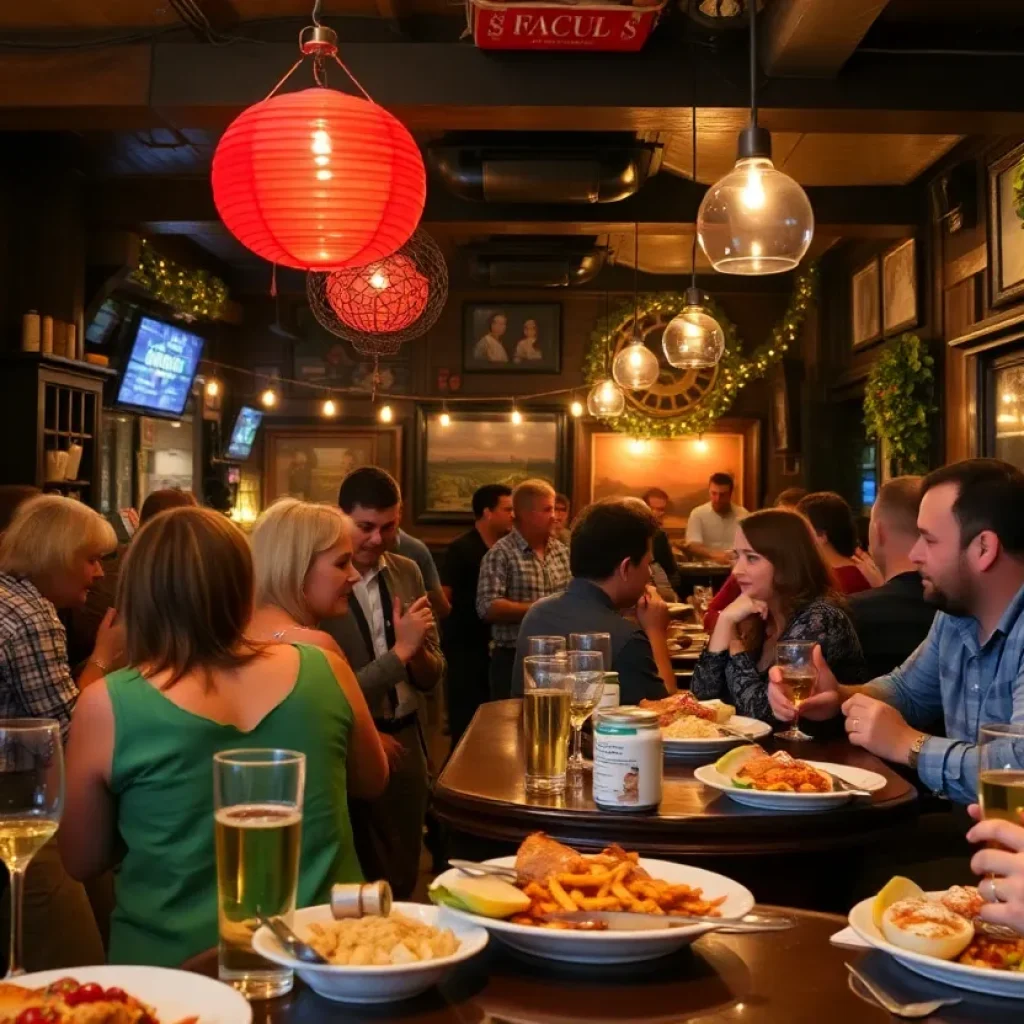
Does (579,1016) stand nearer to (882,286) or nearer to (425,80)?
(425,80)

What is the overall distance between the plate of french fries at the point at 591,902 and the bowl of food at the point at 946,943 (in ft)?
0.47

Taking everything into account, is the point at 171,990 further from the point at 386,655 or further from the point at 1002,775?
the point at 386,655

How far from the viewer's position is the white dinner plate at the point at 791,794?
2.11 meters

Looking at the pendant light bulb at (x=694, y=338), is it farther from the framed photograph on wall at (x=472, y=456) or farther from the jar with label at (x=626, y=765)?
the framed photograph on wall at (x=472, y=456)

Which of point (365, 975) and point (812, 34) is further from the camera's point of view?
point (812, 34)

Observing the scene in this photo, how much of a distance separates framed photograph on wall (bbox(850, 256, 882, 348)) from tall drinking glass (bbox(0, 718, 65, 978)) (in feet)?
25.5

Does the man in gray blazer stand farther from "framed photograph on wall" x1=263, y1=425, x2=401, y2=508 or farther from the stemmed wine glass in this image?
"framed photograph on wall" x1=263, y1=425, x2=401, y2=508

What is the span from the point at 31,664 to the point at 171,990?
1884 millimetres

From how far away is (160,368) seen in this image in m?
9.02

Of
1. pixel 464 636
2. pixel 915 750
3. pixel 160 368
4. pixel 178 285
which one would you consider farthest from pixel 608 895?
pixel 178 285

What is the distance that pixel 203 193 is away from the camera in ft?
24.5

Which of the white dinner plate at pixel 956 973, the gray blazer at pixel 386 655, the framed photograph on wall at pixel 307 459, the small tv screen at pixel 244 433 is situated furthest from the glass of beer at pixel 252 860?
the framed photograph on wall at pixel 307 459

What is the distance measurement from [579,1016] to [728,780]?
109cm

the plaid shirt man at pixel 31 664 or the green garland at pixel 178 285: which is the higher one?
the green garland at pixel 178 285
